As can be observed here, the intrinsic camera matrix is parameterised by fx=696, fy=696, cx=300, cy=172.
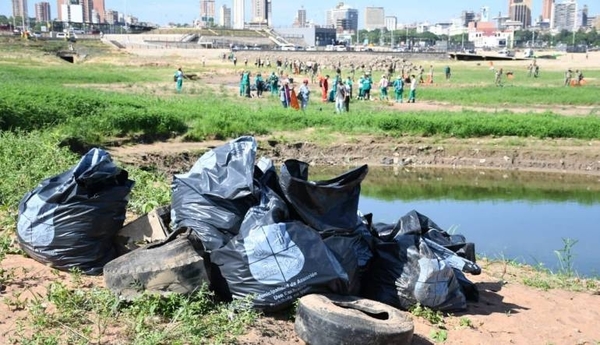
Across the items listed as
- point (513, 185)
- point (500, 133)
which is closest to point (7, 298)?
point (513, 185)

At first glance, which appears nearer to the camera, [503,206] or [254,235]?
[254,235]

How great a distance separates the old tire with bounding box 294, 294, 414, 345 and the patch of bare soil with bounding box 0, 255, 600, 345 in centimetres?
21

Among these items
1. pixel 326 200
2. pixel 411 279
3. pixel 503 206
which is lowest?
pixel 503 206

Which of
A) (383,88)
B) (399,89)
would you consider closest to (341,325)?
(399,89)

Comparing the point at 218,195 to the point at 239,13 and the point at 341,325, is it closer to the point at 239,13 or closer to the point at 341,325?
the point at 341,325

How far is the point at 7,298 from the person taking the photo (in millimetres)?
4598

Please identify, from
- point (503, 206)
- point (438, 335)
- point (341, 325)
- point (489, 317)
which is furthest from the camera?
point (503, 206)

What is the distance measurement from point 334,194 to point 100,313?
1779 mm

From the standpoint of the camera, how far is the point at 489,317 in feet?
17.7

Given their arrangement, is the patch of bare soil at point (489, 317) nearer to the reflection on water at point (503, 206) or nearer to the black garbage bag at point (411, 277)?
the black garbage bag at point (411, 277)

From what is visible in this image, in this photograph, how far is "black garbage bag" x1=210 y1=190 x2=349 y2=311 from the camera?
454 centimetres

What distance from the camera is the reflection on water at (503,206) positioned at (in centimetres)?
1036

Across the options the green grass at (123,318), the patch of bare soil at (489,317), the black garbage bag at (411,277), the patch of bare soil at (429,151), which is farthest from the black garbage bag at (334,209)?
the patch of bare soil at (429,151)

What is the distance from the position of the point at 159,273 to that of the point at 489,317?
8.43 ft
